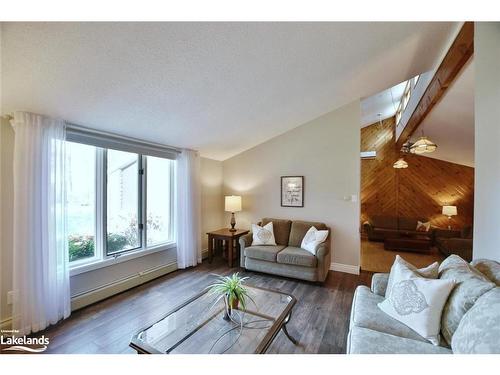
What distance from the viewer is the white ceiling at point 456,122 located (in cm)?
248

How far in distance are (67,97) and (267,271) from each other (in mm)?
3220

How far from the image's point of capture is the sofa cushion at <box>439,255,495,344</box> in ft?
3.90

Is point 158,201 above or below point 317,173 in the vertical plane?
below

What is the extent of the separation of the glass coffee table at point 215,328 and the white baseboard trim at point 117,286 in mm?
1379

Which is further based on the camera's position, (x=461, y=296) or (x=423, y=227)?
(x=423, y=227)

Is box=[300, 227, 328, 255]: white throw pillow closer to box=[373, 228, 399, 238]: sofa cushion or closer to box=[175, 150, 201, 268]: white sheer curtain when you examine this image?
box=[175, 150, 201, 268]: white sheer curtain

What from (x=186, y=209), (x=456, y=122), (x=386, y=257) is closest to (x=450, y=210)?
(x=386, y=257)

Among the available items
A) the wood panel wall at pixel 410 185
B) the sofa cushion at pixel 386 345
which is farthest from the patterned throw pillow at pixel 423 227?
the sofa cushion at pixel 386 345

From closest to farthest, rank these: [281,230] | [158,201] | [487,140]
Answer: [487,140] → [158,201] → [281,230]

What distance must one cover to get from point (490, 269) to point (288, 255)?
2.04 meters

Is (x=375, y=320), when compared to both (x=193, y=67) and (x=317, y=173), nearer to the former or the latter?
(x=193, y=67)

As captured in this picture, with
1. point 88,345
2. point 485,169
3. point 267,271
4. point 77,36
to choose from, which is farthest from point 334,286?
point 77,36

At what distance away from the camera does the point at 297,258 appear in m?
3.02

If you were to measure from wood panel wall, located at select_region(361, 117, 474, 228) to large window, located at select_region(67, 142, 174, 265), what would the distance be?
5.83m
